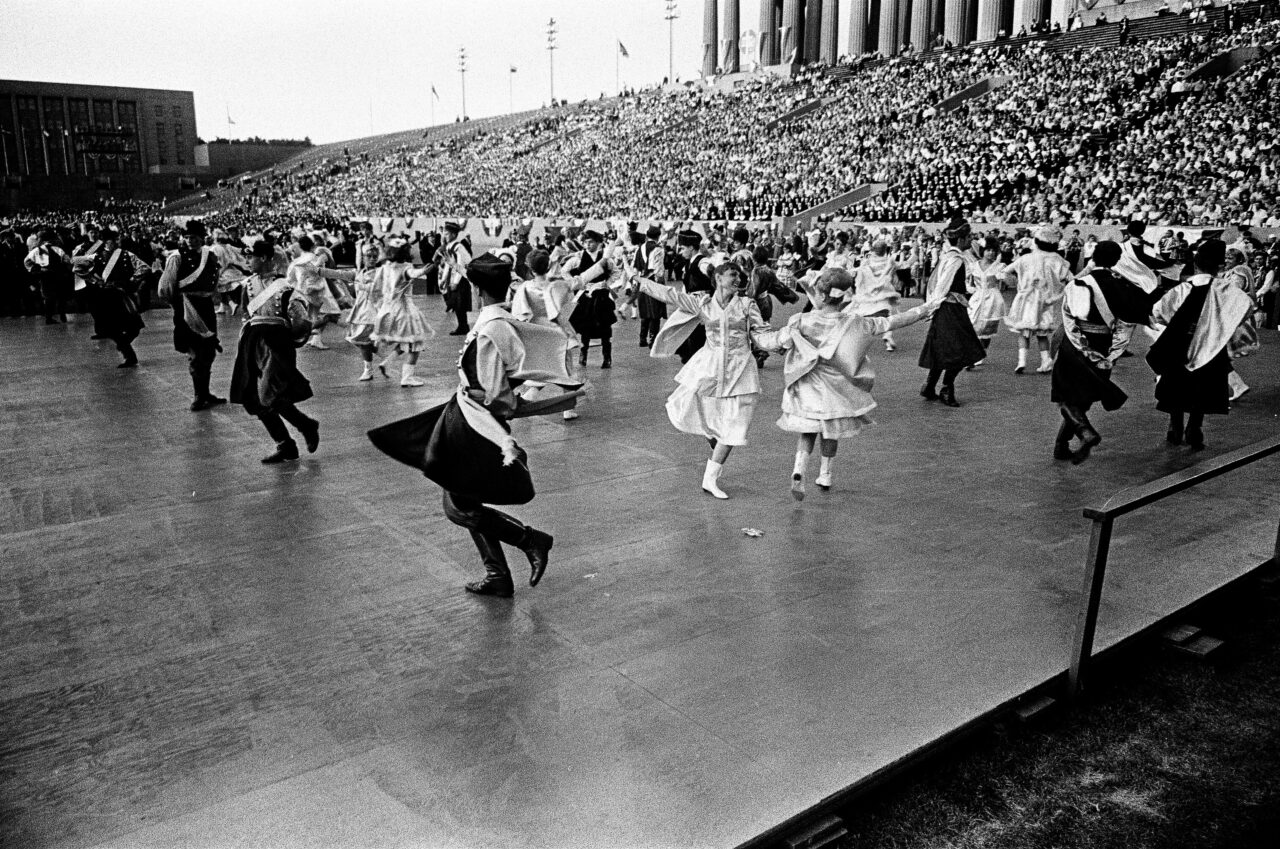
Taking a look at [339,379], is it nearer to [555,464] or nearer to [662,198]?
Result: [555,464]

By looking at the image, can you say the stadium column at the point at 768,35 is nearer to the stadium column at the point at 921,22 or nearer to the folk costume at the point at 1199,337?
the stadium column at the point at 921,22

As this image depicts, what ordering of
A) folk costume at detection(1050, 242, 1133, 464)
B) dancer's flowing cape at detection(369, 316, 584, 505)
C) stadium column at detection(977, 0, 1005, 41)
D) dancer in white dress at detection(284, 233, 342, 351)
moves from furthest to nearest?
1. stadium column at detection(977, 0, 1005, 41)
2. dancer in white dress at detection(284, 233, 342, 351)
3. folk costume at detection(1050, 242, 1133, 464)
4. dancer's flowing cape at detection(369, 316, 584, 505)

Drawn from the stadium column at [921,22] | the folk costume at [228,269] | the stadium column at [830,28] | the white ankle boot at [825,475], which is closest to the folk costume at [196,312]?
the folk costume at [228,269]

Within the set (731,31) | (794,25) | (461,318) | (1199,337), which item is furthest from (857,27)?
(1199,337)

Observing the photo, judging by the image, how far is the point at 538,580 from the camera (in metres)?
4.79

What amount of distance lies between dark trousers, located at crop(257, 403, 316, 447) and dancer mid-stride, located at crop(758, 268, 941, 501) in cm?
358

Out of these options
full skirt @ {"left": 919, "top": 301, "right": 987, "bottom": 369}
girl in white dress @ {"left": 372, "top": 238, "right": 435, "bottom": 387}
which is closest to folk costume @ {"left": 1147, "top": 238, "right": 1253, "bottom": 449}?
full skirt @ {"left": 919, "top": 301, "right": 987, "bottom": 369}

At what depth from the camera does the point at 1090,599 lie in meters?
3.71

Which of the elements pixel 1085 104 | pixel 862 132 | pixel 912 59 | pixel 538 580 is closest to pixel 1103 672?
pixel 538 580

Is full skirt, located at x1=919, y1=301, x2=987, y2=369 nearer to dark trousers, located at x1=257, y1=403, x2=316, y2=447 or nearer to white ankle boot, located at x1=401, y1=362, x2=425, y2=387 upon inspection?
white ankle boot, located at x1=401, y1=362, x2=425, y2=387

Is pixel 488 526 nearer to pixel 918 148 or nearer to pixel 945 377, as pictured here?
pixel 945 377

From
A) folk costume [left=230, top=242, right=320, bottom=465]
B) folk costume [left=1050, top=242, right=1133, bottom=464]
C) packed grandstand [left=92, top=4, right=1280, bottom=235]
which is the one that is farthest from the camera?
packed grandstand [left=92, top=4, right=1280, bottom=235]

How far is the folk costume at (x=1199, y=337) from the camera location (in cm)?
725

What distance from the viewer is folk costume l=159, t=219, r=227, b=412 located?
30.1 ft
